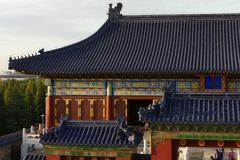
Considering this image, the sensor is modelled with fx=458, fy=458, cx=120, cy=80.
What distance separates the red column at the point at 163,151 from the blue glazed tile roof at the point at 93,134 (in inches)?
26.8

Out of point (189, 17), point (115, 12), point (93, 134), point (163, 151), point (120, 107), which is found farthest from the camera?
point (115, 12)

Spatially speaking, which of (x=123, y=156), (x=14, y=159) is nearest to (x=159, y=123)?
(x=123, y=156)

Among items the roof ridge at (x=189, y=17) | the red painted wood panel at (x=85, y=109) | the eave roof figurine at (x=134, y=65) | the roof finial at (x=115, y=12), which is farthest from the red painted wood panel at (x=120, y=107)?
the roof finial at (x=115, y=12)

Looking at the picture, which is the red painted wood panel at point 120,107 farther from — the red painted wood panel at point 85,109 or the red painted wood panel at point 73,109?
the red painted wood panel at point 73,109

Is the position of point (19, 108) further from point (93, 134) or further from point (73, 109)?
point (93, 134)

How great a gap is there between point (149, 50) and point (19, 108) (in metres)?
23.7

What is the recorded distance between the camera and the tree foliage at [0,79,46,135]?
148 ft

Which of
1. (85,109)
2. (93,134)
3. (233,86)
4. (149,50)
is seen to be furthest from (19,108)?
(93,134)

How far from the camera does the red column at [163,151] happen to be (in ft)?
43.7

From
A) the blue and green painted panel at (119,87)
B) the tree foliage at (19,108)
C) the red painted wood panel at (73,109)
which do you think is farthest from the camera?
the tree foliage at (19,108)

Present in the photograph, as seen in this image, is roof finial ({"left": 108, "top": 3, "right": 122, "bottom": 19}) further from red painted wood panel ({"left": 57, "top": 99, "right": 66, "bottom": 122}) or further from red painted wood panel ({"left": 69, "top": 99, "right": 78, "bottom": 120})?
red painted wood panel ({"left": 57, "top": 99, "right": 66, "bottom": 122})

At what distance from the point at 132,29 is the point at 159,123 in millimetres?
17113

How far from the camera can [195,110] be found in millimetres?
13414

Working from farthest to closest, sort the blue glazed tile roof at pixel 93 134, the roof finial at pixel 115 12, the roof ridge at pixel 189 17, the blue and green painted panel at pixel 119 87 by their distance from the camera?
the roof finial at pixel 115 12 < the roof ridge at pixel 189 17 < the blue and green painted panel at pixel 119 87 < the blue glazed tile roof at pixel 93 134
